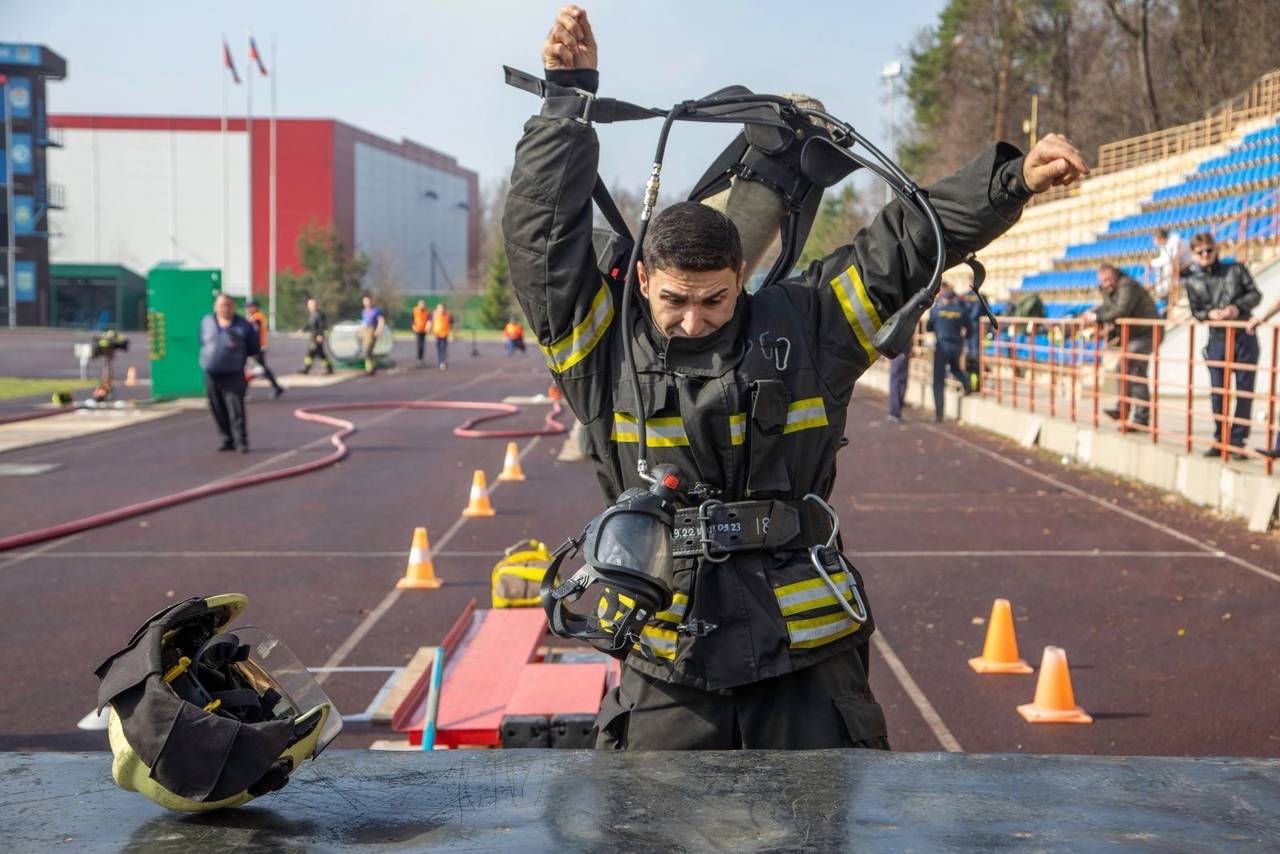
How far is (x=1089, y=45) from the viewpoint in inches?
2231

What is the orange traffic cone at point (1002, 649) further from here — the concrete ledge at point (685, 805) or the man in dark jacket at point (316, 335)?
the man in dark jacket at point (316, 335)

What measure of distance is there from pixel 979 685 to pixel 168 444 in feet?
44.8

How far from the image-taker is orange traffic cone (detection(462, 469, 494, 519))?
39.1 feet

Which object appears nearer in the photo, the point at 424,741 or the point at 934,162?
the point at 424,741

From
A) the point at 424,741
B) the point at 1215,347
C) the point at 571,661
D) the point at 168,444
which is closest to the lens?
the point at 424,741

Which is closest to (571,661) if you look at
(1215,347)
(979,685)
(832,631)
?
(979,685)

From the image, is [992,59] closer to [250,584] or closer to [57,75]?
[57,75]

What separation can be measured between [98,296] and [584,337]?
76326mm

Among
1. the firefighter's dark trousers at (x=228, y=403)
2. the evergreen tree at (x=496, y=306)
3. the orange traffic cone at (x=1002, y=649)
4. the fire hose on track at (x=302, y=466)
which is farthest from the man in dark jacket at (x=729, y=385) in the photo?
the evergreen tree at (x=496, y=306)

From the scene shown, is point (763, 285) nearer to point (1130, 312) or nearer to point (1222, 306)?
point (1222, 306)

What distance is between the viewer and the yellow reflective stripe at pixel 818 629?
308 cm

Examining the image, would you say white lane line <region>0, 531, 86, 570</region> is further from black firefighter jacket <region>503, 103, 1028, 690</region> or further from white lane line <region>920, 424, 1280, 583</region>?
white lane line <region>920, 424, 1280, 583</region>

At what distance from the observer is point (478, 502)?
12.0 metres

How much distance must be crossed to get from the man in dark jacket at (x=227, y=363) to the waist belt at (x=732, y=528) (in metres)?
13.6
